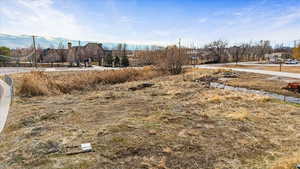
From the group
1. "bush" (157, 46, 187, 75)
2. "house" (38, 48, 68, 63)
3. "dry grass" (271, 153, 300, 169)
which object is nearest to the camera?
"dry grass" (271, 153, 300, 169)

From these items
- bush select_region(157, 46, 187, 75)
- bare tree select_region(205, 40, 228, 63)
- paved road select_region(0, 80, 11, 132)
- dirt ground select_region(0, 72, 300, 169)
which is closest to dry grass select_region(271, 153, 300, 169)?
dirt ground select_region(0, 72, 300, 169)

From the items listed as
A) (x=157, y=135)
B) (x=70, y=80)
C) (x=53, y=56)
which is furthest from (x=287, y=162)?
(x=53, y=56)

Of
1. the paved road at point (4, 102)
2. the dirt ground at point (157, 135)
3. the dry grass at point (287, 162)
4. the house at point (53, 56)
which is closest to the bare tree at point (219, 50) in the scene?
the dirt ground at point (157, 135)

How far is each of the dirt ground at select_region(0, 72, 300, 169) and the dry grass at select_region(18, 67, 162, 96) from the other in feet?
7.66

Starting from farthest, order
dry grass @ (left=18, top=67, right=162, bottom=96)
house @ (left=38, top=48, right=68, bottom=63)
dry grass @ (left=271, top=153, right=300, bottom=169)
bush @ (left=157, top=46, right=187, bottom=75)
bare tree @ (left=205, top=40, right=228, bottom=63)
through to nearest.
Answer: house @ (left=38, top=48, right=68, bottom=63)
bare tree @ (left=205, top=40, right=228, bottom=63)
bush @ (left=157, top=46, right=187, bottom=75)
dry grass @ (left=18, top=67, right=162, bottom=96)
dry grass @ (left=271, top=153, right=300, bottom=169)

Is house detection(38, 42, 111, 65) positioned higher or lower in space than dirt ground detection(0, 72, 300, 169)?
higher

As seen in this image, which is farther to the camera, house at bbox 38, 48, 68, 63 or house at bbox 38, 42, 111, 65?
house at bbox 38, 48, 68, 63

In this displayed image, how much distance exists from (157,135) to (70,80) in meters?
10.0

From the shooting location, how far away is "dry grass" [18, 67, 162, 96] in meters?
10.1

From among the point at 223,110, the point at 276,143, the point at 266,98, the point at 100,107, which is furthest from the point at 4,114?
the point at 266,98

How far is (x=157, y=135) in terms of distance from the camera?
4801 mm

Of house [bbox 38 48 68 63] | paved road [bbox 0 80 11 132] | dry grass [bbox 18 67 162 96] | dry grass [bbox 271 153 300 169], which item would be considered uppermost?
house [bbox 38 48 68 63]

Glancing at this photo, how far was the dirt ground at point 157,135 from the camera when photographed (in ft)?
11.9

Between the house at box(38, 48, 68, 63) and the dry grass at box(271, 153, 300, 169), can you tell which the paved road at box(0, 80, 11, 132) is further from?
the house at box(38, 48, 68, 63)
